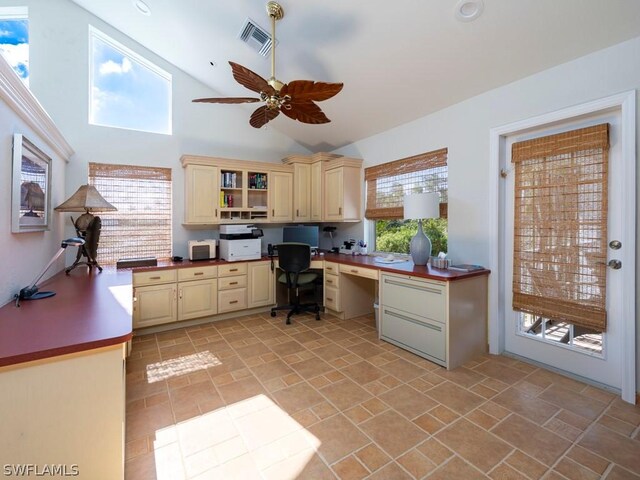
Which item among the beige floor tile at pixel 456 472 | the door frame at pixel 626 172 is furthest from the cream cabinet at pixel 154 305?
the door frame at pixel 626 172

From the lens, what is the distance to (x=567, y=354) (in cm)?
241

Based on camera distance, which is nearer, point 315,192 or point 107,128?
point 107,128

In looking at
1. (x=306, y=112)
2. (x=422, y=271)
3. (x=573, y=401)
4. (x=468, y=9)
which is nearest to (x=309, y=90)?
(x=306, y=112)

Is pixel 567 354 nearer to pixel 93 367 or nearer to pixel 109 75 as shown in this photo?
pixel 93 367

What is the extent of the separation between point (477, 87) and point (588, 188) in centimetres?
133

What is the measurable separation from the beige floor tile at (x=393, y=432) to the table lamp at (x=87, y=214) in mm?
2900

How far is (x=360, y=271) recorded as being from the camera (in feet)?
11.1

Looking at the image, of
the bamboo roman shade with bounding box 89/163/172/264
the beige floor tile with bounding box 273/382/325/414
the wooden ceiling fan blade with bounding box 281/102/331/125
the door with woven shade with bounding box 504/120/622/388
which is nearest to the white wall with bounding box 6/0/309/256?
the bamboo roman shade with bounding box 89/163/172/264

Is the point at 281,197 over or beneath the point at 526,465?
over

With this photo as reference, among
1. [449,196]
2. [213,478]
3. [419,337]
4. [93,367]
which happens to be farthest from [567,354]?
[93,367]

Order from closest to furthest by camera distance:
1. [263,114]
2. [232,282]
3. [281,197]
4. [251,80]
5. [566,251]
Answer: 1. [251,80]
2. [566,251]
3. [263,114]
4. [232,282]
5. [281,197]

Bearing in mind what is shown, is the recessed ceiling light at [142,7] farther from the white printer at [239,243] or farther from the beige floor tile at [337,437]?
the beige floor tile at [337,437]

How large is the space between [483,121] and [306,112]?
1.78 m

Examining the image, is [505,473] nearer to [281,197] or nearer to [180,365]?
[180,365]
